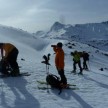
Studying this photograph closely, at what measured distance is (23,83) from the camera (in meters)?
18.3

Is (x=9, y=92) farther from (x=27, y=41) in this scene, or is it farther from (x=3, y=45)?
(x=27, y=41)

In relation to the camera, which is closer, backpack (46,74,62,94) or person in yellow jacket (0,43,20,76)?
backpack (46,74,62,94)

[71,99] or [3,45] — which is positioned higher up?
[3,45]

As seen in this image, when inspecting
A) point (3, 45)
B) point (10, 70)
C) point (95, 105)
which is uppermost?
point (3, 45)

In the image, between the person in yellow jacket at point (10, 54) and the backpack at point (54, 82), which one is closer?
the backpack at point (54, 82)

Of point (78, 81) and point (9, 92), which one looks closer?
point (9, 92)

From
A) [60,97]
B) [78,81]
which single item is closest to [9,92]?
[60,97]

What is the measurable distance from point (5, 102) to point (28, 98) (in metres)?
1.30

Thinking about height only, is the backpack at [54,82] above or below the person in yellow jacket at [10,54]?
below

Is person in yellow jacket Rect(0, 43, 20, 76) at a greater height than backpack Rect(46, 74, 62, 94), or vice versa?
person in yellow jacket Rect(0, 43, 20, 76)

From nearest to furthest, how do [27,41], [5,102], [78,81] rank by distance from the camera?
[5,102]
[78,81]
[27,41]

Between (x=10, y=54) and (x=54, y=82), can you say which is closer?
(x=54, y=82)

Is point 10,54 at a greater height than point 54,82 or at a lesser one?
greater

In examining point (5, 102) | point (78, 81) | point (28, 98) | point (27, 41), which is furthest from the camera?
point (27, 41)
